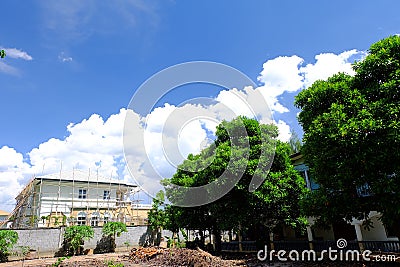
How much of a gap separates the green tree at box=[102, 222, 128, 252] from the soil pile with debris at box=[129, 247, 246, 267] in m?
6.37

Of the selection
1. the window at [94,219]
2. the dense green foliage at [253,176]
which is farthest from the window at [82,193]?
the dense green foliage at [253,176]

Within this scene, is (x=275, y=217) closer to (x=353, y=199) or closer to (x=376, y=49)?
(x=353, y=199)

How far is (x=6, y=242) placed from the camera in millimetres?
16391

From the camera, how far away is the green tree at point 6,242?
16.2 m

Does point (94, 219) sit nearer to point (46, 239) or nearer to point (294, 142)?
point (46, 239)

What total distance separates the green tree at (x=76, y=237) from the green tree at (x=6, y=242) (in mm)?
3223

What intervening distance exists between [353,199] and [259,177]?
14.1ft

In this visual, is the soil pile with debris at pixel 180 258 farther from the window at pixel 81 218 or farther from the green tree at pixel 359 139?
the window at pixel 81 218

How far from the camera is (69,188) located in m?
29.0

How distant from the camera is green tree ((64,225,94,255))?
19266 mm

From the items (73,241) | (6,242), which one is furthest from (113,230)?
(6,242)

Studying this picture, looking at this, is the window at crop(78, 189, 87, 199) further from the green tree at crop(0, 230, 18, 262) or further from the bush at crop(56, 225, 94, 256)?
the green tree at crop(0, 230, 18, 262)

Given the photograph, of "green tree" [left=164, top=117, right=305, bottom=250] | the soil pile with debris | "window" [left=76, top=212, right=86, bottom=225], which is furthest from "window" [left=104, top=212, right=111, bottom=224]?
"green tree" [left=164, top=117, right=305, bottom=250]

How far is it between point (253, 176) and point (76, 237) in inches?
558
